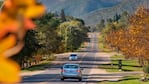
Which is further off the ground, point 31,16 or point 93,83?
point 31,16

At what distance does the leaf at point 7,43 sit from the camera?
1321 millimetres

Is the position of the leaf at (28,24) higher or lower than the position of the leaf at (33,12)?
lower

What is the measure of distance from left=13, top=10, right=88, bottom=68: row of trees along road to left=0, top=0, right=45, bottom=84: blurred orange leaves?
1632 inches

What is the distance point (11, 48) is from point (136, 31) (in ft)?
140

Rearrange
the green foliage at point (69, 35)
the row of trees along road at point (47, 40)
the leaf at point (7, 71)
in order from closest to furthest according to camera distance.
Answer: the leaf at point (7, 71)
the row of trees along road at point (47, 40)
the green foliage at point (69, 35)

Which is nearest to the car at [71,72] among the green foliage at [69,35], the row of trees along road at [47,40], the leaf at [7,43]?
the row of trees along road at [47,40]

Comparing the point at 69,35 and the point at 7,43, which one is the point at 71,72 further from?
Answer: the point at 69,35

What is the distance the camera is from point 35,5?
1334 millimetres

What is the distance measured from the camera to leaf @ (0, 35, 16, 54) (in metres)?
1.32

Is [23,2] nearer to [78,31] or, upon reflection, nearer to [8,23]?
A: [8,23]

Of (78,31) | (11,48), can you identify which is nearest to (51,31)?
(78,31)

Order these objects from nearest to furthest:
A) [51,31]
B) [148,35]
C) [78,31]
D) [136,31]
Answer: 1. [148,35]
2. [136,31]
3. [51,31]
4. [78,31]

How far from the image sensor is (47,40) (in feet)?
318

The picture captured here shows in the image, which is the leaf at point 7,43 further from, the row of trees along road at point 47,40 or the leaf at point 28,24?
the row of trees along road at point 47,40
